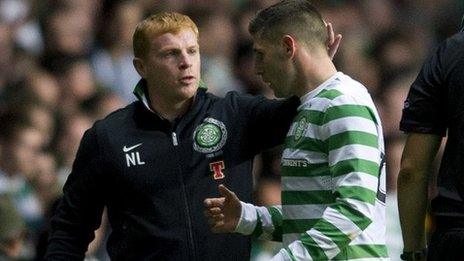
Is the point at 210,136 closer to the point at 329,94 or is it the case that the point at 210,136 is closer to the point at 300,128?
the point at 300,128

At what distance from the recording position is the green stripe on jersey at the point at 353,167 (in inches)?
146

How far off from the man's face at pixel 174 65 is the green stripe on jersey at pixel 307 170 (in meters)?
0.60

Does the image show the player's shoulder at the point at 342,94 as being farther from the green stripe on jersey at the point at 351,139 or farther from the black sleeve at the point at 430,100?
the black sleeve at the point at 430,100

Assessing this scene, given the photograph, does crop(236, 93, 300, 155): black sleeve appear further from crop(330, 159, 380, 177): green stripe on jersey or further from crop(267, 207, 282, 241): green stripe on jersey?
crop(330, 159, 380, 177): green stripe on jersey

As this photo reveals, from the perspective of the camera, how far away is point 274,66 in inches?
158

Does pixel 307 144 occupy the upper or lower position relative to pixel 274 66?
lower

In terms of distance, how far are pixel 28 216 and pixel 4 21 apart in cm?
115

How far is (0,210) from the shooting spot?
22.3ft

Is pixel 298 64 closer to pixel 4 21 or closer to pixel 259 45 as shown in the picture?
pixel 259 45

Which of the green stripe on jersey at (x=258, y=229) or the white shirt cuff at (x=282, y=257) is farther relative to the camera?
the green stripe on jersey at (x=258, y=229)

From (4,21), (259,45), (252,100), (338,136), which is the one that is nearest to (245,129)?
(252,100)

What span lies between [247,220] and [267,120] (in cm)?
38

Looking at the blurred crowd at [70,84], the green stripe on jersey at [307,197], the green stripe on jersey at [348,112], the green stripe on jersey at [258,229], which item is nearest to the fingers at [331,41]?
the green stripe on jersey at [348,112]

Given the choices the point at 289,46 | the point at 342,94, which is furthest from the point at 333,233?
the point at 289,46
